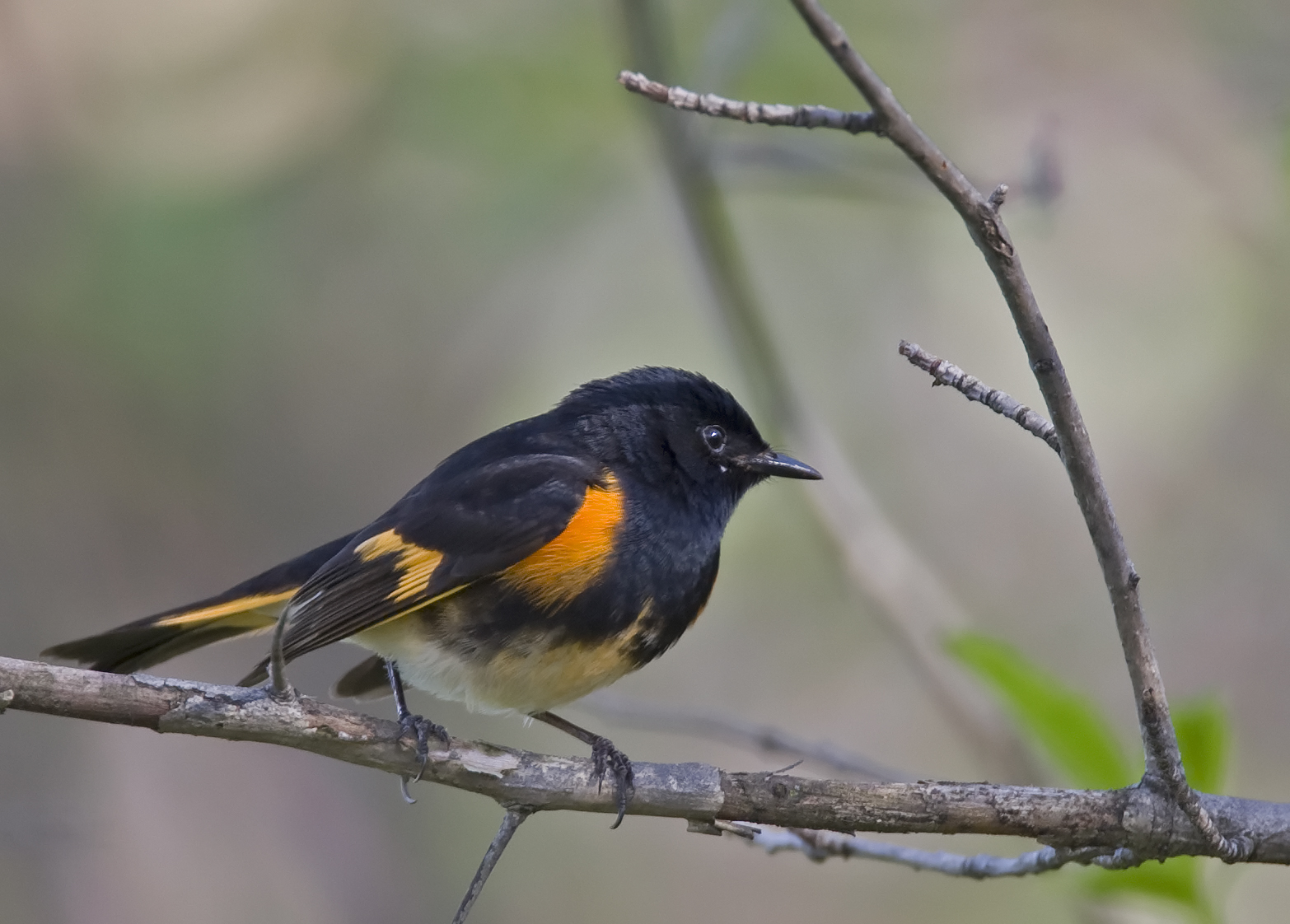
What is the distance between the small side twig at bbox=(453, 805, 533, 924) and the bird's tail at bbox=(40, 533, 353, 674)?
0.97 m

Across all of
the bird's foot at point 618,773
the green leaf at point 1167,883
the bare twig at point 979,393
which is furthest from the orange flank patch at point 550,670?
the bare twig at point 979,393

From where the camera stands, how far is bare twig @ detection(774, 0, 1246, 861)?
1432 millimetres

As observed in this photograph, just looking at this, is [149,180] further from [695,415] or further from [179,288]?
[695,415]

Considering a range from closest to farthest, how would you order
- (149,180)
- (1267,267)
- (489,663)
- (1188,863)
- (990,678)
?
(1188,863)
(990,678)
(489,663)
(1267,267)
(149,180)

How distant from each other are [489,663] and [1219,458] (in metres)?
3.43

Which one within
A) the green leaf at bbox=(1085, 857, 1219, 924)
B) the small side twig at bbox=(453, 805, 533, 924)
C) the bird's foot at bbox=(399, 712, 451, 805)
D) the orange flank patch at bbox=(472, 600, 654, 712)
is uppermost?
the orange flank patch at bbox=(472, 600, 654, 712)

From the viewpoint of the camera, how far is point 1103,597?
16.5 feet

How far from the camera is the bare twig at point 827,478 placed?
3170 millimetres

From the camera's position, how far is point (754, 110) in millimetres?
1538

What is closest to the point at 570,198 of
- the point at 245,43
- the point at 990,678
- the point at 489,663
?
the point at 245,43

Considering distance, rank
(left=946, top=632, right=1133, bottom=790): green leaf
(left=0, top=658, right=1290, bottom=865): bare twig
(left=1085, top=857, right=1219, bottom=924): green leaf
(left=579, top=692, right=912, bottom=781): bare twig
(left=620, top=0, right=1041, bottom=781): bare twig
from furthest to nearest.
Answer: (left=620, top=0, right=1041, bottom=781): bare twig → (left=579, top=692, right=912, bottom=781): bare twig → (left=946, top=632, right=1133, bottom=790): green leaf → (left=1085, top=857, right=1219, bottom=924): green leaf → (left=0, top=658, right=1290, bottom=865): bare twig

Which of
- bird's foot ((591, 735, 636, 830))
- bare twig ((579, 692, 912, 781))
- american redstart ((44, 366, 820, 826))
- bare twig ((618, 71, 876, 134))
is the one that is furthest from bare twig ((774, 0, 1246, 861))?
american redstart ((44, 366, 820, 826))

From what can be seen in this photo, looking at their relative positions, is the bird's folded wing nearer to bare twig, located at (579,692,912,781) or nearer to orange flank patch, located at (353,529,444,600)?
orange flank patch, located at (353,529,444,600)

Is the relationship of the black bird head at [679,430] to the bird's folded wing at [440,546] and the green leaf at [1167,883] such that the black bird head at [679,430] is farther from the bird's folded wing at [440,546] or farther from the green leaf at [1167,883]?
the green leaf at [1167,883]
